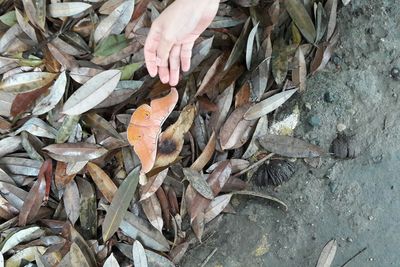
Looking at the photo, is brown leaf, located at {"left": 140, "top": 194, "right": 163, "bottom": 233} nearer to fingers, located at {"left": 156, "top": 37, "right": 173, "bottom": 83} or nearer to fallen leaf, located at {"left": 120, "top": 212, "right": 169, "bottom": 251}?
fallen leaf, located at {"left": 120, "top": 212, "right": 169, "bottom": 251}

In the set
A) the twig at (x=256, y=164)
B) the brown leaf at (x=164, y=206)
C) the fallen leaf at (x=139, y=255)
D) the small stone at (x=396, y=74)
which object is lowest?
the fallen leaf at (x=139, y=255)

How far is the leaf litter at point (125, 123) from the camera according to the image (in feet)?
4.61

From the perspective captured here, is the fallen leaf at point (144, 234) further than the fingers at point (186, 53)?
Yes

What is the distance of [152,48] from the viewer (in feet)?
3.93

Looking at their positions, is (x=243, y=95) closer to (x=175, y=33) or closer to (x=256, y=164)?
(x=256, y=164)

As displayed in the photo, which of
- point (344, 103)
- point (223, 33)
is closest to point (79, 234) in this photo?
point (223, 33)

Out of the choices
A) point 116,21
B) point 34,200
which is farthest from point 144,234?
point 116,21

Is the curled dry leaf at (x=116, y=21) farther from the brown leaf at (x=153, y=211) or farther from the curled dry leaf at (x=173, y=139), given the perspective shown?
the brown leaf at (x=153, y=211)

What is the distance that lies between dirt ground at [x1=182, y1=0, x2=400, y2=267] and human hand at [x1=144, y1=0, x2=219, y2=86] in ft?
1.20

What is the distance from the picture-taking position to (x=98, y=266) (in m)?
1.40

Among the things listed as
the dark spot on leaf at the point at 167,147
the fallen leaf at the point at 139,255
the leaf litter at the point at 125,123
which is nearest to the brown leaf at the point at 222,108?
the leaf litter at the point at 125,123

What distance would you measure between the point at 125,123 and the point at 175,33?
1.15 ft

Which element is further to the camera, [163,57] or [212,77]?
[212,77]

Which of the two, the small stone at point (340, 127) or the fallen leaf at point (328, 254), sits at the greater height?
the small stone at point (340, 127)
